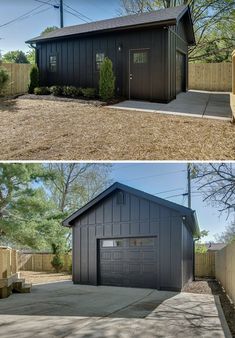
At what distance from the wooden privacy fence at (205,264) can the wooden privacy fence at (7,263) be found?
943cm

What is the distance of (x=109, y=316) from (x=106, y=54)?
36.5ft

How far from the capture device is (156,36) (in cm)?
1268

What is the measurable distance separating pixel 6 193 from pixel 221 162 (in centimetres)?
966

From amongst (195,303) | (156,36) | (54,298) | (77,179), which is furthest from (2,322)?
(77,179)

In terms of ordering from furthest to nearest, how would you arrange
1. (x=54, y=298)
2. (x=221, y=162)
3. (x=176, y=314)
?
(x=54, y=298), (x=221, y=162), (x=176, y=314)

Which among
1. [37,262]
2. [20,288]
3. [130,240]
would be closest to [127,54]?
[130,240]

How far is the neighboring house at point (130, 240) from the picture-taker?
10062 millimetres

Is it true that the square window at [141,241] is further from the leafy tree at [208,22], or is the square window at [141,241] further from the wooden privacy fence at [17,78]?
the leafy tree at [208,22]

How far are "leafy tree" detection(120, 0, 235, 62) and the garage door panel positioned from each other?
16847 mm

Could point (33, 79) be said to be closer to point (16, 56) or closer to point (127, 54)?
point (127, 54)

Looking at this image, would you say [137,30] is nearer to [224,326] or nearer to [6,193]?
[6,193]

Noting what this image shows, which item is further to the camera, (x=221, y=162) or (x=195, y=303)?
(x=195, y=303)

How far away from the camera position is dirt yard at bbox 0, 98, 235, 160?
6.96 m

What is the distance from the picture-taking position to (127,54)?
13.6 meters
